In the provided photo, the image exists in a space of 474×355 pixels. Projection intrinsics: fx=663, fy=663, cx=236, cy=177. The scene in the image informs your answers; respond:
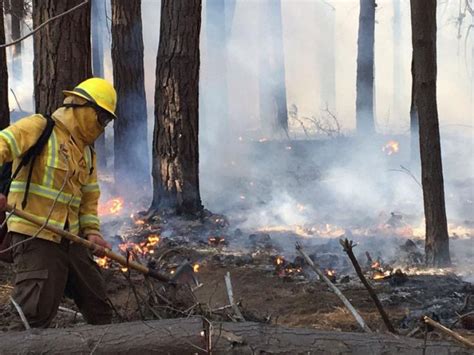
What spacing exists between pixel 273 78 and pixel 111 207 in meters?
15.0

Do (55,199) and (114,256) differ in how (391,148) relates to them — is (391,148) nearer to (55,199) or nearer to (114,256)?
(114,256)

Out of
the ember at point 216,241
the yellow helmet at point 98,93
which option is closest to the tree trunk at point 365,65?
the ember at point 216,241

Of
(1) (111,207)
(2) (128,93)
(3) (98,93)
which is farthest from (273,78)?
(3) (98,93)

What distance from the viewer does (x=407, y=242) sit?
8.94m

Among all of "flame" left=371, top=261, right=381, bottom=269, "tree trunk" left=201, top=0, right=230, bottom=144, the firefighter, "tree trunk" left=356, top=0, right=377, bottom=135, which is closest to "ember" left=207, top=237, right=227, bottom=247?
"flame" left=371, top=261, right=381, bottom=269

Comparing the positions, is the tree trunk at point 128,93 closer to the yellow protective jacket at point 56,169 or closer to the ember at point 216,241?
the ember at point 216,241

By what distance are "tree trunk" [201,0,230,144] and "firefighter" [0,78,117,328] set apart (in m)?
18.2

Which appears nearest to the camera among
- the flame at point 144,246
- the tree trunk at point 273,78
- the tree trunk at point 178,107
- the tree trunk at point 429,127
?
the tree trunk at point 429,127

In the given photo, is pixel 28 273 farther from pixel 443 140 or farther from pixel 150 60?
pixel 150 60

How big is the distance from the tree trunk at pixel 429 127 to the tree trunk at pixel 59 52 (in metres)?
3.80

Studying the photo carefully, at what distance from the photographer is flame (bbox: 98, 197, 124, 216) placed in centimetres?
1165

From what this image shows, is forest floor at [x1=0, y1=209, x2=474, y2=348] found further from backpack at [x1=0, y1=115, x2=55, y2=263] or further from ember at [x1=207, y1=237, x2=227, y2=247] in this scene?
backpack at [x1=0, y1=115, x2=55, y2=263]

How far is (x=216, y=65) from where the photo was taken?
992 inches

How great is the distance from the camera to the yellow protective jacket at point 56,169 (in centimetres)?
437
